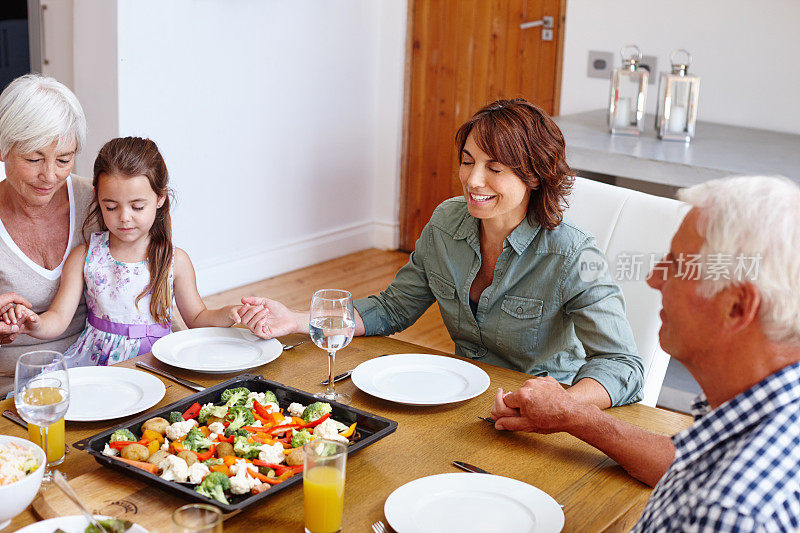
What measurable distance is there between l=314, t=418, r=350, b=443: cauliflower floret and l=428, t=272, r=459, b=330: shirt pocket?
671 mm

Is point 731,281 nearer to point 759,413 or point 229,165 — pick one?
point 759,413

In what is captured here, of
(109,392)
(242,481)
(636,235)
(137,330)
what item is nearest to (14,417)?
(109,392)

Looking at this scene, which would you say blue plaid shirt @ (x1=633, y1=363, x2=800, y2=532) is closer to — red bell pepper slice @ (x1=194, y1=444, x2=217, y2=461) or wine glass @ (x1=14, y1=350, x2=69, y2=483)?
red bell pepper slice @ (x1=194, y1=444, x2=217, y2=461)

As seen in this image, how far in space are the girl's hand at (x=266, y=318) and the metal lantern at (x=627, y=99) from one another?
216 cm

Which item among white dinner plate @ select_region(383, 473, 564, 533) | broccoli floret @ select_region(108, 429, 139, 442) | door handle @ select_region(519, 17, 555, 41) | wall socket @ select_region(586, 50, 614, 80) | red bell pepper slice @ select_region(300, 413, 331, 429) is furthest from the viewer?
door handle @ select_region(519, 17, 555, 41)

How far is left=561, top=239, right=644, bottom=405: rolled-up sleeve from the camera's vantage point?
160 centimetres

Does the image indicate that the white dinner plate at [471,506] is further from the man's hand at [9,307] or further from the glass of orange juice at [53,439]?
the man's hand at [9,307]

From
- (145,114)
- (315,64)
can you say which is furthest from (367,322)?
(315,64)

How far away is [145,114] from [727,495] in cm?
329

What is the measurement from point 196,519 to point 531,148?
1.14m

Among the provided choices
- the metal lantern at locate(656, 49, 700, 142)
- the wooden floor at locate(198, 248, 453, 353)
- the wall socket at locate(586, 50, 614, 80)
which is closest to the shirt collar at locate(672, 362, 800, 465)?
the metal lantern at locate(656, 49, 700, 142)

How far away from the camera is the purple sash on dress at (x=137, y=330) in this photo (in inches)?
77.7

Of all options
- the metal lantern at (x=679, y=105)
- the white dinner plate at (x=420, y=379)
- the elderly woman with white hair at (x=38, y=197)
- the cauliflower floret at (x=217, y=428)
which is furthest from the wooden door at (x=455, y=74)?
the cauliflower floret at (x=217, y=428)

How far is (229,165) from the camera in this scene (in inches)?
165
